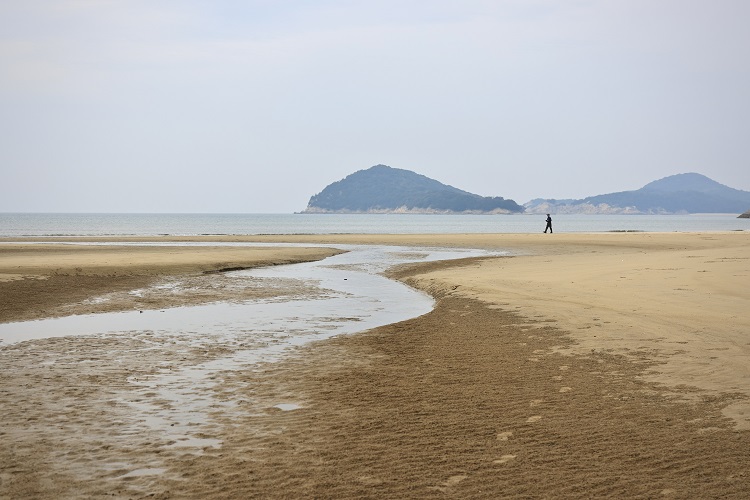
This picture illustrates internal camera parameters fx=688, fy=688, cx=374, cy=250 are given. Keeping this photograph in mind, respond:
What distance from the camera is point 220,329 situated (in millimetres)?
17141

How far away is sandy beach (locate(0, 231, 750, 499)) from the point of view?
6.86m

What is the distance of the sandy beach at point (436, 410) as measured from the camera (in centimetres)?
686

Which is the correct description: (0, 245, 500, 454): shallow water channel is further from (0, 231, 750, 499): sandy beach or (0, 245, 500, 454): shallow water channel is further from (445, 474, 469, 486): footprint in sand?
(445, 474, 469, 486): footprint in sand

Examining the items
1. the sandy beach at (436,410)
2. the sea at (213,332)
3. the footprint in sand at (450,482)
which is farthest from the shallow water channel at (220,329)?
the footprint in sand at (450,482)

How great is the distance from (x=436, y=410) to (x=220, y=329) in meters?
9.03

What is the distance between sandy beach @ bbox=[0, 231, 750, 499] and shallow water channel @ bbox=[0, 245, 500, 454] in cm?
29

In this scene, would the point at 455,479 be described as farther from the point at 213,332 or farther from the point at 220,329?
the point at 220,329

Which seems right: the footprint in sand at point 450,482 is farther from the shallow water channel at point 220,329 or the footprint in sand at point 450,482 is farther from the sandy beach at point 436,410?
the shallow water channel at point 220,329

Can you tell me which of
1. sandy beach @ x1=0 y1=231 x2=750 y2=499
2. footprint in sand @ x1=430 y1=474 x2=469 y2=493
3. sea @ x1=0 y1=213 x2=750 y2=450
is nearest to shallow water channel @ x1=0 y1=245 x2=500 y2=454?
sea @ x1=0 y1=213 x2=750 y2=450

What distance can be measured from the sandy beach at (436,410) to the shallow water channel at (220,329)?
0.29 metres

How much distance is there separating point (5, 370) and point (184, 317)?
7132 millimetres

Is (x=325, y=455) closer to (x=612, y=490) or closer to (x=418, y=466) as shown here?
(x=418, y=466)

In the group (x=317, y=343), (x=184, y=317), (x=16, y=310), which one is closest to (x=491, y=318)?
(x=317, y=343)

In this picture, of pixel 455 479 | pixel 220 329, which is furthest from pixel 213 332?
pixel 455 479
